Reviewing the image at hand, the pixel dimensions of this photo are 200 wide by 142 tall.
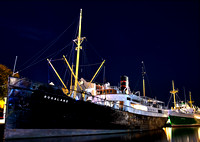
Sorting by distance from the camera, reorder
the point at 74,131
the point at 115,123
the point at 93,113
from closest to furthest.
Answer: the point at 74,131, the point at 93,113, the point at 115,123

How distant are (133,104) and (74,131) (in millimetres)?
12626

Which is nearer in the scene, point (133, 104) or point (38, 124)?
point (38, 124)

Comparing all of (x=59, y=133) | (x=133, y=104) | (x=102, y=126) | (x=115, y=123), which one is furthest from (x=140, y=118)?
(x=59, y=133)

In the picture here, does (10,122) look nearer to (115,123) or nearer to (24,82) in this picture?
(24,82)

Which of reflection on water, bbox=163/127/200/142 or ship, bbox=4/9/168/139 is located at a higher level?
ship, bbox=4/9/168/139

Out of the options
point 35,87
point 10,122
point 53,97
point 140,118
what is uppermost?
point 35,87

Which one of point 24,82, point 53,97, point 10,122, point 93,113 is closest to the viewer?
point 10,122

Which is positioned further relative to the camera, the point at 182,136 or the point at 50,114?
the point at 182,136

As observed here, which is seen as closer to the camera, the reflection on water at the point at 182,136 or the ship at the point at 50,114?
the ship at the point at 50,114

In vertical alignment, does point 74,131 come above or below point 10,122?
below

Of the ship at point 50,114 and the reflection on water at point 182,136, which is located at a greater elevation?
the ship at point 50,114

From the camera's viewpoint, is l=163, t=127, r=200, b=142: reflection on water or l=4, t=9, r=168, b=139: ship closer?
l=4, t=9, r=168, b=139: ship

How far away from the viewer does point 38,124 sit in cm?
1345

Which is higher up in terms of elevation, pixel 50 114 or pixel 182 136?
pixel 50 114
